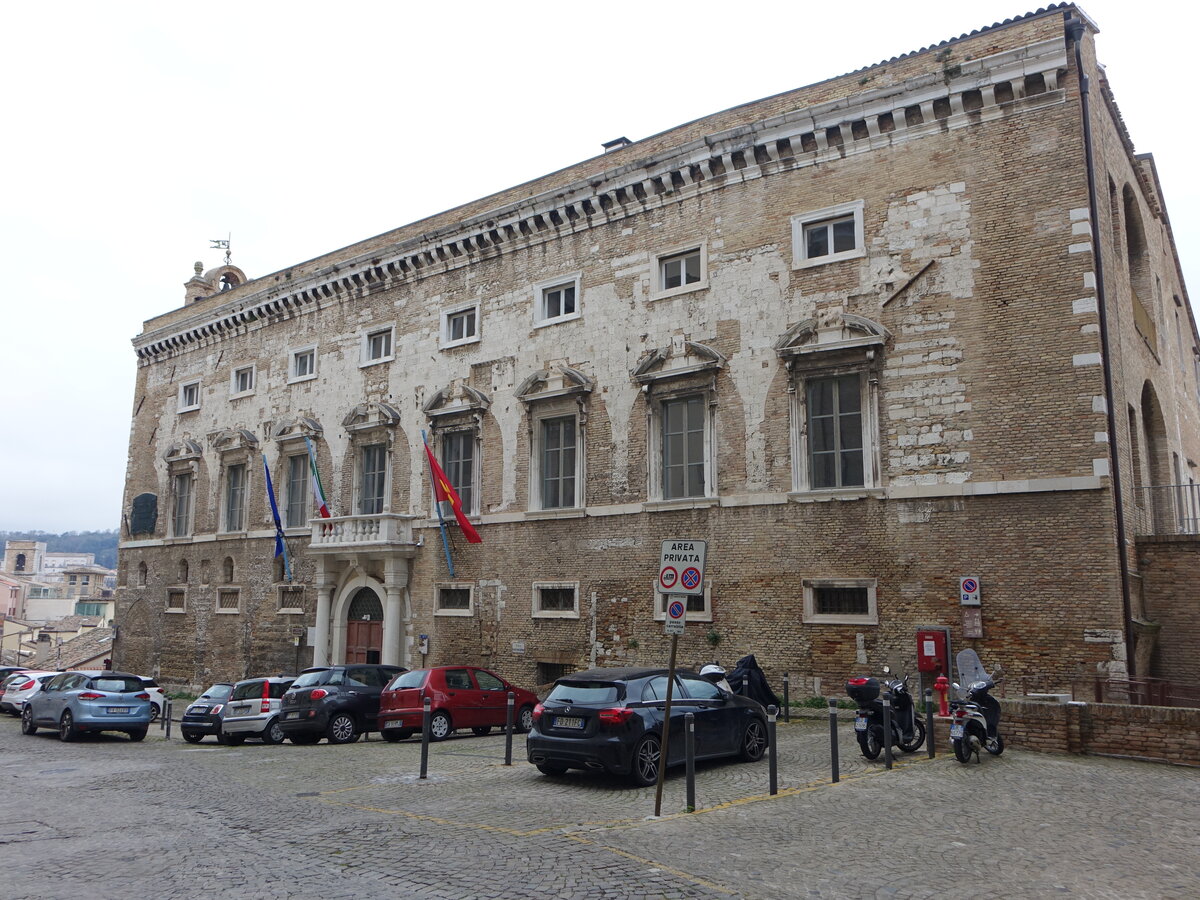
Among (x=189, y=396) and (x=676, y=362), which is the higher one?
(x=189, y=396)

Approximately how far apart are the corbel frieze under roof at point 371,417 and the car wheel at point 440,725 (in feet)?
37.3

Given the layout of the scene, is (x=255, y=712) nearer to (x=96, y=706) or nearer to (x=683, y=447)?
(x=96, y=706)

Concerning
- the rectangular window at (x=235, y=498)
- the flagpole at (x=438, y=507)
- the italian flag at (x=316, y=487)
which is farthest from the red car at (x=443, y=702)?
the rectangular window at (x=235, y=498)

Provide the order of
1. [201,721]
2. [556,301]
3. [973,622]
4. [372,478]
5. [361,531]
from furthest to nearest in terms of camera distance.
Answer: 1. [372,478]
2. [361,531]
3. [556,301]
4. [201,721]
5. [973,622]

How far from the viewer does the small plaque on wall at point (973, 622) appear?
16375 millimetres

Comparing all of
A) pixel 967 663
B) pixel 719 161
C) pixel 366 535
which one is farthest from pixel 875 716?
pixel 366 535

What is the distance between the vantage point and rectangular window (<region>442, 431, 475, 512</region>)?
Answer: 2488cm

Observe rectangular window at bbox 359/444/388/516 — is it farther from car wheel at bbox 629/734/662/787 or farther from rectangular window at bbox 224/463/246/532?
car wheel at bbox 629/734/662/787

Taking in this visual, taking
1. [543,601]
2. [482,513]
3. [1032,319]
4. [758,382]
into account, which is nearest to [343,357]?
[482,513]

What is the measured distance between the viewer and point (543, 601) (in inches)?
892

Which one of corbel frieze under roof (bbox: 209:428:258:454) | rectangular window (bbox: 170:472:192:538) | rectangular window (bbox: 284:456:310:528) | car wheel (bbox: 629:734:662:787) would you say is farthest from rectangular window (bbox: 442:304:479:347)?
car wheel (bbox: 629:734:662:787)

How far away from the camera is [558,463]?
23.0 metres

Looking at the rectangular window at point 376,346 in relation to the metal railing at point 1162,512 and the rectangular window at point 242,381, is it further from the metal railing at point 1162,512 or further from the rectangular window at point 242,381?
the metal railing at point 1162,512

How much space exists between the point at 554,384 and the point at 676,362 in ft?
11.7
